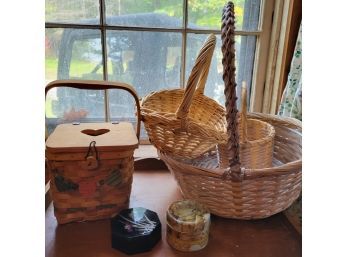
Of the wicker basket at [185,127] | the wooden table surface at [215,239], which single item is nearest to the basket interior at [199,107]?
the wicker basket at [185,127]

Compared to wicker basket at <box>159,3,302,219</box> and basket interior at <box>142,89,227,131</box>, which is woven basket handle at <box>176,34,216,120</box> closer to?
wicker basket at <box>159,3,302,219</box>

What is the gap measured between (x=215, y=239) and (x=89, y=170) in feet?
Answer: 0.96

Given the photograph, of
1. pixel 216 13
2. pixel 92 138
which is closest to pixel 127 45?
pixel 216 13

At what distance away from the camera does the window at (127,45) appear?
0.90 meters

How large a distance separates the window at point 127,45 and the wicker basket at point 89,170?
32cm

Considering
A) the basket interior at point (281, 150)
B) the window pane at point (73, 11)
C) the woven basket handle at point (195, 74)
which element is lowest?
the basket interior at point (281, 150)

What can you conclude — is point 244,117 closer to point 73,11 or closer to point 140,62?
point 140,62

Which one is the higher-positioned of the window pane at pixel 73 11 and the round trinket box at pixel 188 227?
the window pane at pixel 73 11

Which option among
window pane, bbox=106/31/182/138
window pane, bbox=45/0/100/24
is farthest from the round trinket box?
window pane, bbox=45/0/100/24

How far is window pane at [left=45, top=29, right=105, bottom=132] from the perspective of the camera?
90 cm

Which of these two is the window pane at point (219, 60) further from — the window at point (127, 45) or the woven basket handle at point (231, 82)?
the woven basket handle at point (231, 82)
